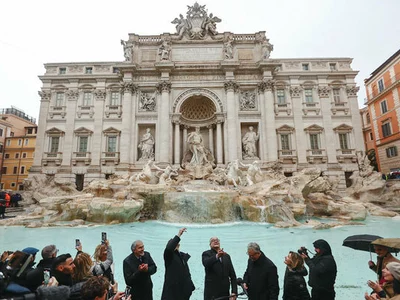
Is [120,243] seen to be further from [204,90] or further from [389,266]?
[204,90]

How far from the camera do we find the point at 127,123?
20203mm

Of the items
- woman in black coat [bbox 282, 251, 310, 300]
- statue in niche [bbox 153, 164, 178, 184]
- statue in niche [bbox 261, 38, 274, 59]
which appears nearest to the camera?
woman in black coat [bbox 282, 251, 310, 300]

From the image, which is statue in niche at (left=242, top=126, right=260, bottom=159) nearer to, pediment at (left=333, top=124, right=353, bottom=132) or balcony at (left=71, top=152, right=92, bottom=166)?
pediment at (left=333, top=124, right=353, bottom=132)

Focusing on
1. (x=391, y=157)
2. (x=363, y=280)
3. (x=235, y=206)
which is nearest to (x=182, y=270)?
(x=363, y=280)

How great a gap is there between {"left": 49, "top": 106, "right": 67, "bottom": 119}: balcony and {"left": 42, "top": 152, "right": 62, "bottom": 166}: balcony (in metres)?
3.56

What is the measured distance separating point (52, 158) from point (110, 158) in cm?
533

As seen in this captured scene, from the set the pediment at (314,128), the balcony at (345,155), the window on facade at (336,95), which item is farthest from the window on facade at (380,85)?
the pediment at (314,128)

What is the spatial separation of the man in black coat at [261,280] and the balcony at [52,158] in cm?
2212

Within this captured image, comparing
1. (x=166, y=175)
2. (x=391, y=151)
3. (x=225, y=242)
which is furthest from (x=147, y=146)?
(x=391, y=151)

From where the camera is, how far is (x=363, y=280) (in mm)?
4277

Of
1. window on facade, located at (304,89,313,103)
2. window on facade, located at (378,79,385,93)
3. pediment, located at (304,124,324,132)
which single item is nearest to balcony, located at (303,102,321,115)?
window on facade, located at (304,89,313,103)

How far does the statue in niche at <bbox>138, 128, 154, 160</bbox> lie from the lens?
20.0 meters

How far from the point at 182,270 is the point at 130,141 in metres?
18.4

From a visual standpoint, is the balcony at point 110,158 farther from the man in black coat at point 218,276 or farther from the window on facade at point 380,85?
the window on facade at point 380,85
